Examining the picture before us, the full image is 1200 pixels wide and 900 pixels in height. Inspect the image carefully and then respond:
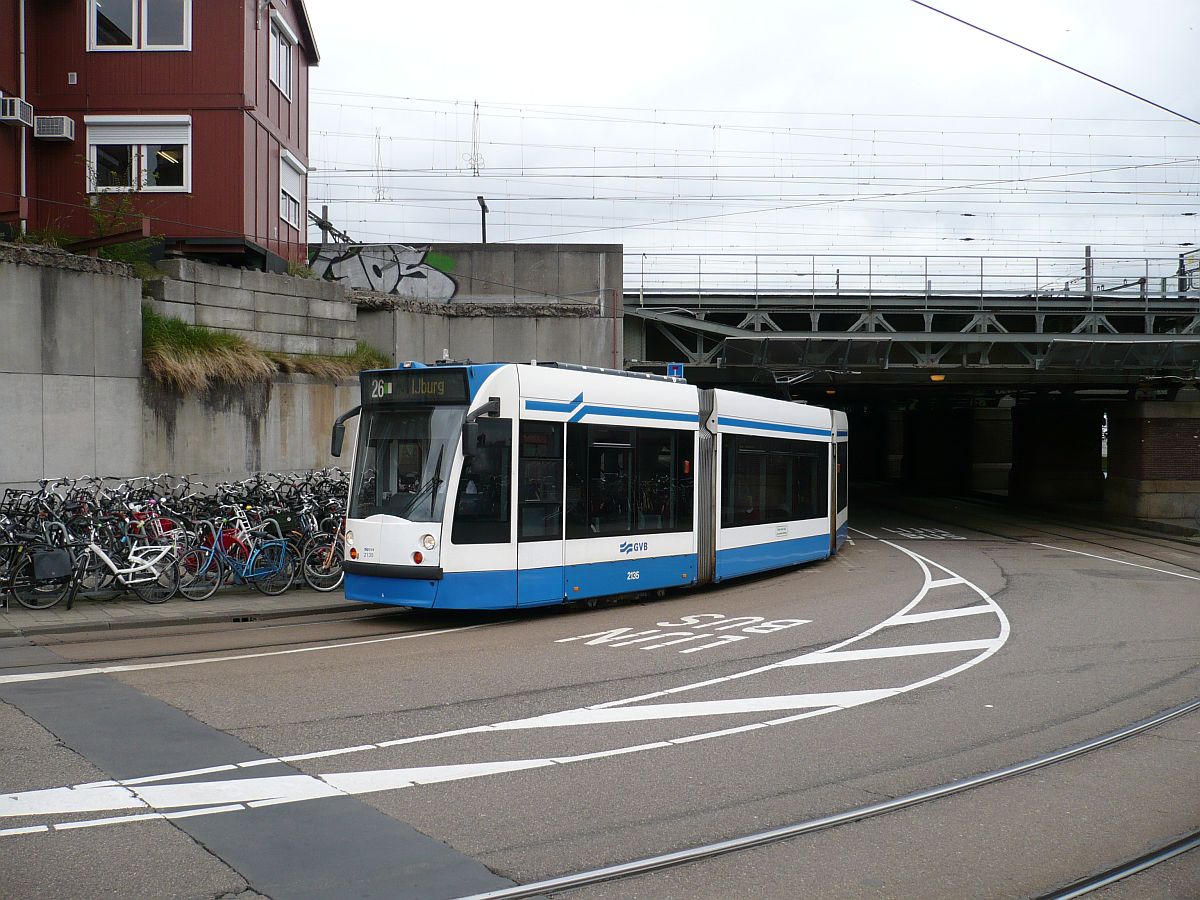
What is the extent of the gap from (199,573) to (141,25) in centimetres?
1411

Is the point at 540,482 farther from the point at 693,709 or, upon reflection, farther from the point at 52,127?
the point at 52,127

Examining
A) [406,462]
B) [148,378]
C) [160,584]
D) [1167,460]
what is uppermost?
[148,378]

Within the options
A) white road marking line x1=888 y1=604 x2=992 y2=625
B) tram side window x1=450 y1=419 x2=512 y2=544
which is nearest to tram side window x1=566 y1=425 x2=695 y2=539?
tram side window x1=450 y1=419 x2=512 y2=544

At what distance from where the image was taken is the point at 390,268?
3241cm

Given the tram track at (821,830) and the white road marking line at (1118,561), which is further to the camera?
the white road marking line at (1118,561)

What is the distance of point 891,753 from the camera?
7.70m

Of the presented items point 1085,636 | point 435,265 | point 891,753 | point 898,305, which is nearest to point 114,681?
point 891,753

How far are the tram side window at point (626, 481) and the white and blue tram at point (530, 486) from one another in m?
0.02

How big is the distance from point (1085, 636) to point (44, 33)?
22095 mm

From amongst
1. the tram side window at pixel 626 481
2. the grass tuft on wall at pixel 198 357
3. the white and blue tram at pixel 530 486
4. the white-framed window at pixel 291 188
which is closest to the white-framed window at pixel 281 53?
the white-framed window at pixel 291 188

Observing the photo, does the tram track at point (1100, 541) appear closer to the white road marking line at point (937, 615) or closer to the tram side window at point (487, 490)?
the white road marking line at point (937, 615)

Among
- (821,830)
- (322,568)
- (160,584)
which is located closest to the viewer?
(821,830)

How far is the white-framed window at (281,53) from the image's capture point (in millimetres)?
25000

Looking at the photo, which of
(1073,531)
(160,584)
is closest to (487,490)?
(160,584)
